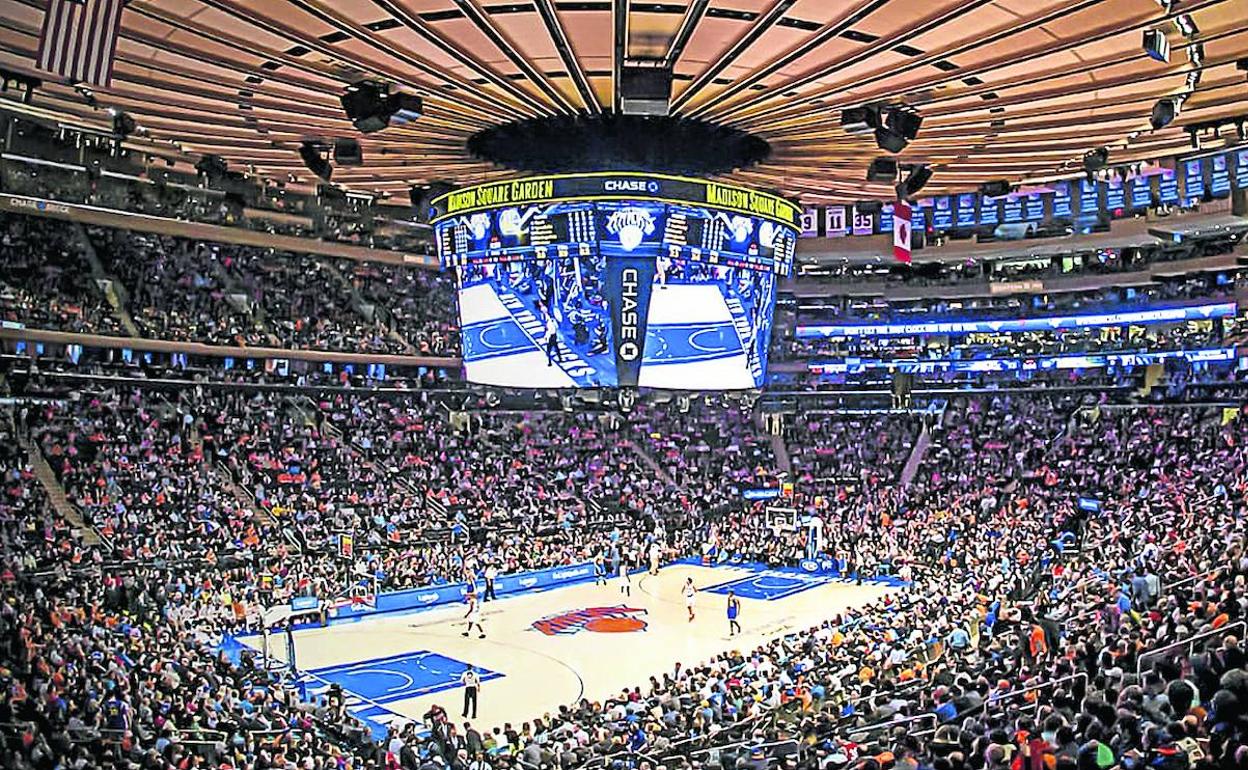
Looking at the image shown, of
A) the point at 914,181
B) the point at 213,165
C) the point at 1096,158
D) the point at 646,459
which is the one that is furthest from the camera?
the point at 646,459

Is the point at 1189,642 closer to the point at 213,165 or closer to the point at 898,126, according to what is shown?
the point at 898,126

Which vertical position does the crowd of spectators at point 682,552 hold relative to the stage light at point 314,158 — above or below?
below

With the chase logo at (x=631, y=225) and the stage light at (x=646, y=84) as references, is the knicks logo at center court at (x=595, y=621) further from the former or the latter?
the stage light at (x=646, y=84)

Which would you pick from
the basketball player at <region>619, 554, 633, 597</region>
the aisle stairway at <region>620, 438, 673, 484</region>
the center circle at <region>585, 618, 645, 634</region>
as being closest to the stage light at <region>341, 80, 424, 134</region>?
the center circle at <region>585, 618, 645, 634</region>

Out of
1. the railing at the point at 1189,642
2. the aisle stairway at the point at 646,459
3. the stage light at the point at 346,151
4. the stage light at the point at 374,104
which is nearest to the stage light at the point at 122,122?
the stage light at the point at 346,151

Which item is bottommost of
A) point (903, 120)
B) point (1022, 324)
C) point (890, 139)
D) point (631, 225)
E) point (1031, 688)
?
point (1031, 688)

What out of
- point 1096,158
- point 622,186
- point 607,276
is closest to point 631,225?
point 622,186

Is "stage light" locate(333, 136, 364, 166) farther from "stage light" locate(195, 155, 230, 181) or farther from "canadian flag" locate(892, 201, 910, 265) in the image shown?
"canadian flag" locate(892, 201, 910, 265)
